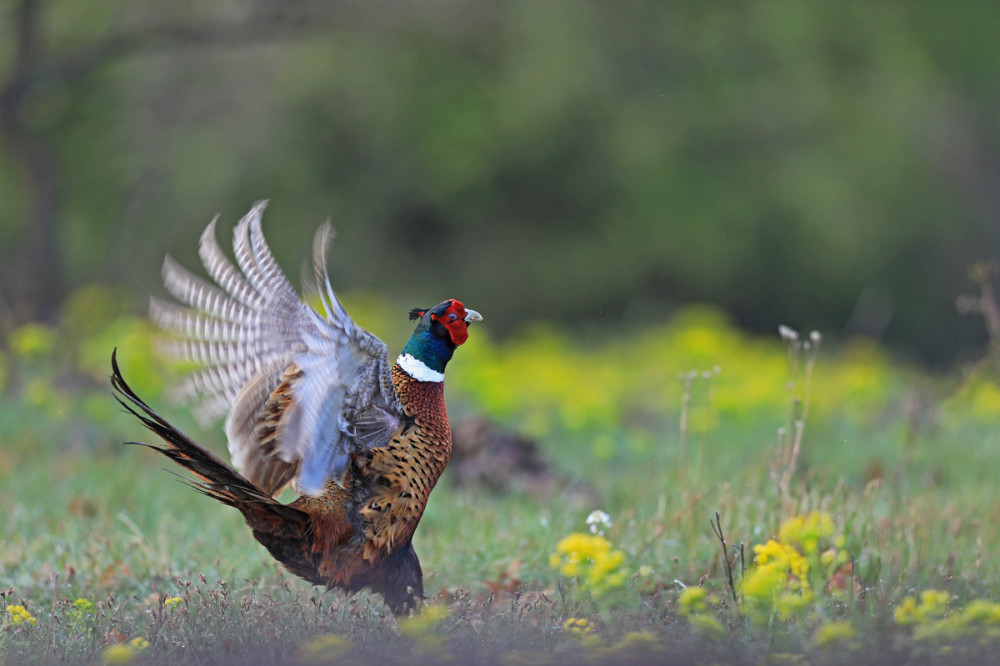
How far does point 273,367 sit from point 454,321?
1.83 feet

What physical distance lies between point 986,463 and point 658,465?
1.74 metres

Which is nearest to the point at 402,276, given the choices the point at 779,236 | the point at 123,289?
the point at 123,289

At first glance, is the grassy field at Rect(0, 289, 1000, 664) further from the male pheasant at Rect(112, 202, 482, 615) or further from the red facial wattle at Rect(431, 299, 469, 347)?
the red facial wattle at Rect(431, 299, 469, 347)

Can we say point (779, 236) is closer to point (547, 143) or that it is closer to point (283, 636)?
point (547, 143)

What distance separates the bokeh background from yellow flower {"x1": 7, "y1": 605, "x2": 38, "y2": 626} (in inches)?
343

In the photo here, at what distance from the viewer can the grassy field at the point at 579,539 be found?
3.08 metres

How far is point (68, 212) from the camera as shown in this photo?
11.7 meters

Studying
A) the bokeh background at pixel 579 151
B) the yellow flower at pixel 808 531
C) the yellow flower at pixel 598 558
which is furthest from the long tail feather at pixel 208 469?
the bokeh background at pixel 579 151

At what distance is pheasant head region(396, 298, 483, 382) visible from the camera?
336cm

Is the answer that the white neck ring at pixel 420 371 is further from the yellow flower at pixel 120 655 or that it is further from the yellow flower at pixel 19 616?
the yellow flower at pixel 19 616

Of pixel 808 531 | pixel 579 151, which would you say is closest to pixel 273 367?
pixel 808 531

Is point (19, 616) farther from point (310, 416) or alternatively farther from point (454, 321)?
point (454, 321)

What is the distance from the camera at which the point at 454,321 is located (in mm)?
3361

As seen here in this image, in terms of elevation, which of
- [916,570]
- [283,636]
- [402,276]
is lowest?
[283,636]
